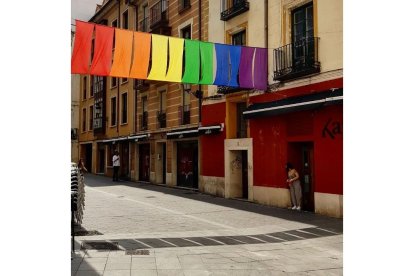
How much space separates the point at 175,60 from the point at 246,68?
125 inches

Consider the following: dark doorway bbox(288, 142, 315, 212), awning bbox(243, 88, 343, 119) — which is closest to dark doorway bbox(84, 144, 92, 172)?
awning bbox(243, 88, 343, 119)

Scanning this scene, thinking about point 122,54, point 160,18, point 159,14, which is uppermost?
point 159,14

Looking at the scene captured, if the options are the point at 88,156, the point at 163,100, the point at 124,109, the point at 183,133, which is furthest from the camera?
the point at 88,156

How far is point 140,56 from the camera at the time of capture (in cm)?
1102

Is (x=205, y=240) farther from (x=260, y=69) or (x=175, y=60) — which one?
(x=260, y=69)

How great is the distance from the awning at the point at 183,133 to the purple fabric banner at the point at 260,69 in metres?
5.03

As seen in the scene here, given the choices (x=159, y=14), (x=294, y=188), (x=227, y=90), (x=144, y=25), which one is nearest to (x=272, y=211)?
(x=294, y=188)

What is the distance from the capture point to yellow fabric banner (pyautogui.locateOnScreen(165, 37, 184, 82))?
11.6 meters

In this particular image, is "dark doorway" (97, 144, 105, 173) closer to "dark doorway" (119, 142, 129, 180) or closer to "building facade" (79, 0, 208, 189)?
"building facade" (79, 0, 208, 189)

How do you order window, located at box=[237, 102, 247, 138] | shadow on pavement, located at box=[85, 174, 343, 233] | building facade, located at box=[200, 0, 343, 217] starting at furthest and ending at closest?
window, located at box=[237, 102, 247, 138]
building facade, located at box=[200, 0, 343, 217]
shadow on pavement, located at box=[85, 174, 343, 233]

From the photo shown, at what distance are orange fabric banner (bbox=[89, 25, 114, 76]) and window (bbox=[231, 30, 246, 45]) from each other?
7038mm
